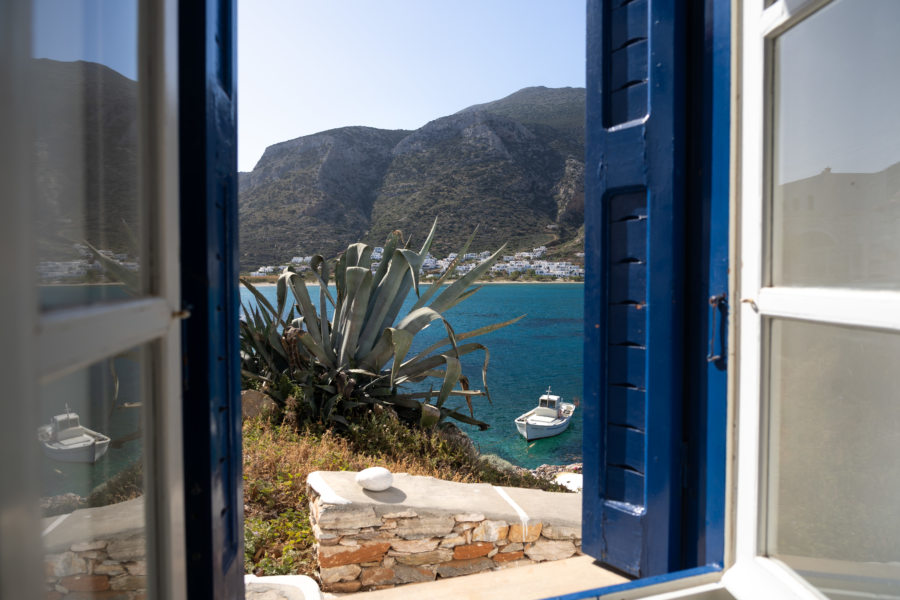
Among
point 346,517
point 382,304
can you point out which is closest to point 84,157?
point 346,517

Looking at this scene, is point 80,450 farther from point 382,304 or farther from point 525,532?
point 382,304

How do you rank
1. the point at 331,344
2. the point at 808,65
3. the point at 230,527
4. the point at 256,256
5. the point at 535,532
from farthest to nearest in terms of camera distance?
1. the point at 256,256
2. the point at 331,344
3. the point at 535,532
4. the point at 230,527
5. the point at 808,65

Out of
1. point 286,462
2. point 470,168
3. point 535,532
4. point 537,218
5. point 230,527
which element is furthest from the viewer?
point 470,168

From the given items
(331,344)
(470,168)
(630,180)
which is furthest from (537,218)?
(630,180)

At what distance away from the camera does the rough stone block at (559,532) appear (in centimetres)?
238

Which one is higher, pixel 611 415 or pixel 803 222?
pixel 803 222

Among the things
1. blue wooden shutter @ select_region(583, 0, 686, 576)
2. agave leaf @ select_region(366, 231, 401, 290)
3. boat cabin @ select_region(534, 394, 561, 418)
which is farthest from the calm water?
blue wooden shutter @ select_region(583, 0, 686, 576)

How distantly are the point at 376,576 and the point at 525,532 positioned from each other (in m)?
0.67

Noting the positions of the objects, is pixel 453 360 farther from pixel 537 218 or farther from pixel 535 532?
pixel 537 218

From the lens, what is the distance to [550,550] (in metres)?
2.41

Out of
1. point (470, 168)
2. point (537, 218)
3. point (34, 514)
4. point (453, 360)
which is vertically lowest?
point (453, 360)

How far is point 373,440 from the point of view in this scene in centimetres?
358

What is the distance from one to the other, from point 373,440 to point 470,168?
1193 inches

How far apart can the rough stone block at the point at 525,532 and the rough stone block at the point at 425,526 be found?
272 mm
